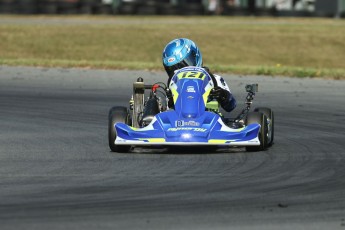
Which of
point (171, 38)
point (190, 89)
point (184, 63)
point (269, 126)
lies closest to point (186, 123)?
point (190, 89)

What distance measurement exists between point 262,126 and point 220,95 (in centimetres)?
67

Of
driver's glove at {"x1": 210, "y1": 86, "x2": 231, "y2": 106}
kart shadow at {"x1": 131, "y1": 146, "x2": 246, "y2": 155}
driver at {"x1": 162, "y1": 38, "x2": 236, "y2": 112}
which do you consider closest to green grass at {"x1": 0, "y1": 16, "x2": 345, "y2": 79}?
driver at {"x1": 162, "y1": 38, "x2": 236, "y2": 112}

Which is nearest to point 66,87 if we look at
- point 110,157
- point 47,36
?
point 110,157

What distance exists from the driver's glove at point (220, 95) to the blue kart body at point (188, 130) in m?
0.42

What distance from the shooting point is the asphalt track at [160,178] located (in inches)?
263

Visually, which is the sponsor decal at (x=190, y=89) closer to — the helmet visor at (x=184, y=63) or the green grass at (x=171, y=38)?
the helmet visor at (x=184, y=63)

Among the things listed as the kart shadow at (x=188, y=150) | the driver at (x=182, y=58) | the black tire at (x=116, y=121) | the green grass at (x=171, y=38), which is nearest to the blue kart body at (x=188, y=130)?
the black tire at (x=116, y=121)

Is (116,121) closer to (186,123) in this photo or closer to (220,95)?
(186,123)

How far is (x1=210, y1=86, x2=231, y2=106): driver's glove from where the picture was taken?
34.2 feet

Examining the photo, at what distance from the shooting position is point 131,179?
27.0ft

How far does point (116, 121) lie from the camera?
10.0 metres

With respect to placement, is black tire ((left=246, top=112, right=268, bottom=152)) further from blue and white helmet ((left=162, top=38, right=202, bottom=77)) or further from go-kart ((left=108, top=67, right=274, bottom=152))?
blue and white helmet ((left=162, top=38, right=202, bottom=77))

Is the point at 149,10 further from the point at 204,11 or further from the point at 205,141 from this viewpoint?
the point at 205,141

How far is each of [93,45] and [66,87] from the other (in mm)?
10128
